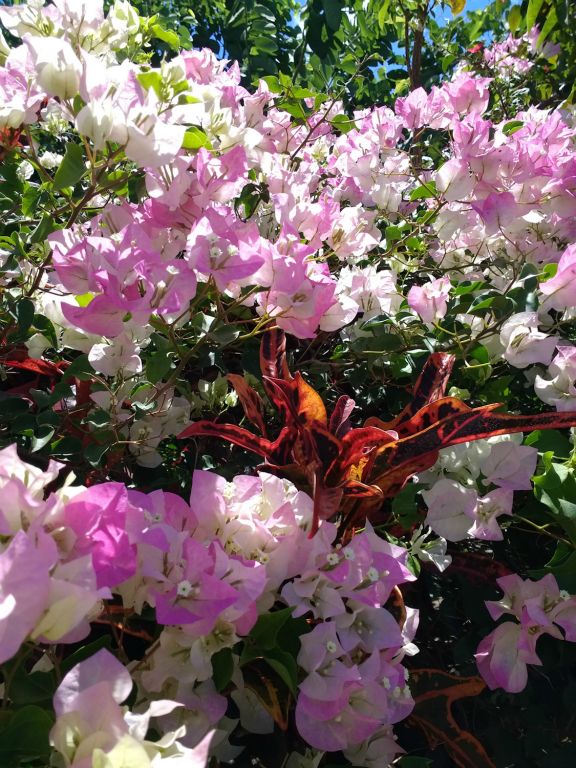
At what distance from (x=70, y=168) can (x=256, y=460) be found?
34 cm

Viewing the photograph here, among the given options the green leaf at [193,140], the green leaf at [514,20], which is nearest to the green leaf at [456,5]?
the green leaf at [514,20]

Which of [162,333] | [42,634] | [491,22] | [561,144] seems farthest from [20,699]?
[491,22]

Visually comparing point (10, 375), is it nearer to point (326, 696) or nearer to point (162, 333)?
point (162, 333)

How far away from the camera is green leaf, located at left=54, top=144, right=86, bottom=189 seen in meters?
0.65

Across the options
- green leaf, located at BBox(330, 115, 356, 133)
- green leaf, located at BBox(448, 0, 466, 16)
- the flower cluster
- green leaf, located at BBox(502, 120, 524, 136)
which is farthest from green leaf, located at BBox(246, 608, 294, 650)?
green leaf, located at BBox(448, 0, 466, 16)

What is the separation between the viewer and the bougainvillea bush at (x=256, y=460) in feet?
1.42

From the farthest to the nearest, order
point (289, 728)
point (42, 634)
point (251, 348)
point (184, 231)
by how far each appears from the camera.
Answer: point (251, 348)
point (184, 231)
point (289, 728)
point (42, 634)

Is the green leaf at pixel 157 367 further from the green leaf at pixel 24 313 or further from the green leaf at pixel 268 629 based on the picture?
the green leaf at pixel 268 629

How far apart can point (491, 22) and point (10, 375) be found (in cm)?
427

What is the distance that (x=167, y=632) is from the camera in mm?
461

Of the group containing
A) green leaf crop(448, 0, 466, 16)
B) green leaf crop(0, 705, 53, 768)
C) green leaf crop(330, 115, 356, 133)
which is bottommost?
green leaf crop(0, 705, 53, 768)

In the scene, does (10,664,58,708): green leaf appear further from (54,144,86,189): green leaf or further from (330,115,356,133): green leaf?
(330,115,356,133): green leaf

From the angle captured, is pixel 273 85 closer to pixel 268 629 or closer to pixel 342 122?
pixel 342 122

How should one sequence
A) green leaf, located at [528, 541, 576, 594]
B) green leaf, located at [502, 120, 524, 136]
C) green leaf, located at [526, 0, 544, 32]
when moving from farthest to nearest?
1. green leaf, located at [526, 0, 544, 32]
2. green leaf, located at [502, 120, 524, 136]
3. green leaf, located at [528, 541, 576, 594]
